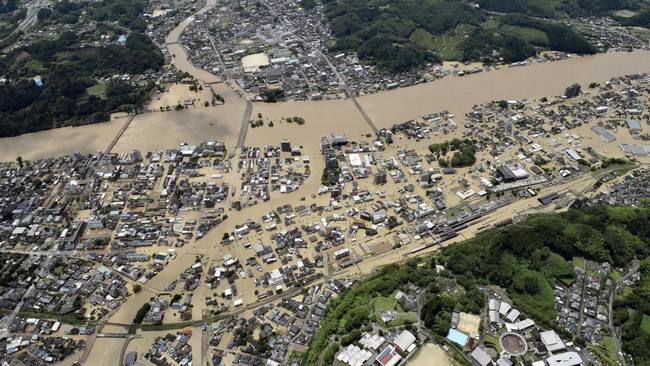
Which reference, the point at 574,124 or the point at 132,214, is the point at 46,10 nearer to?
the point at 132,214

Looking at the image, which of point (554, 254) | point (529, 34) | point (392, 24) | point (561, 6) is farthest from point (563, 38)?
point (554, 254)

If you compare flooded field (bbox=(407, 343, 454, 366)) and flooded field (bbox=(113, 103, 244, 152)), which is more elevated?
flooded field (bbox=(407, 343, 454, 366))

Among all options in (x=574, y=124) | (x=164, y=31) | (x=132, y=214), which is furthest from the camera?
(x=164, y=31)

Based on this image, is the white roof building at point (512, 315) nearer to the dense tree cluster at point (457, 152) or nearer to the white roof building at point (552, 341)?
the white roof building at point (552, 341)

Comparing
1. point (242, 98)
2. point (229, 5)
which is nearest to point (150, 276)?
point (242, 98)

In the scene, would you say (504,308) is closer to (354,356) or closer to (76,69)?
(354,356)

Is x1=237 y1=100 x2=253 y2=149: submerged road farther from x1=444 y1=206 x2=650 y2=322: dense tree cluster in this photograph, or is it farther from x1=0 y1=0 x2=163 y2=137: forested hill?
x1=444 y1=206 x2=650 y2=322: dense tree cluster

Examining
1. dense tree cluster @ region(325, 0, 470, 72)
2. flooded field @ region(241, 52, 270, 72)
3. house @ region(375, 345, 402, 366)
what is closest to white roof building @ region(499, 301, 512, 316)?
house @ region(375, 345, 402, 366)

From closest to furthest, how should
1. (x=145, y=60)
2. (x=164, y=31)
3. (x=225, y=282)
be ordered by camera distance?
(x=225, y=282)
(x=145, y=60)
(x=164, y=31)
